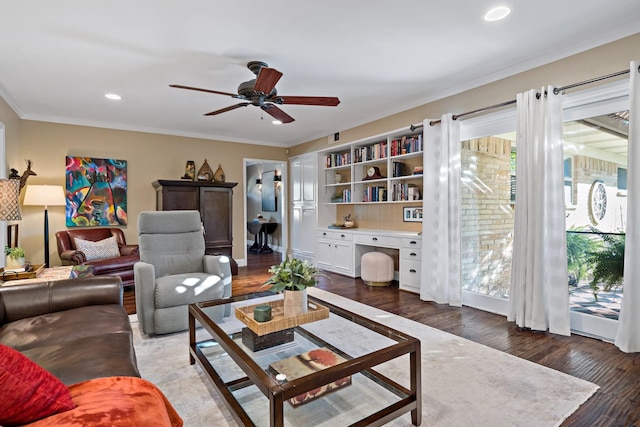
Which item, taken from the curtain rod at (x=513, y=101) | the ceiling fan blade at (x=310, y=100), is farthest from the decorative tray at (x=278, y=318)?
the curtain rod at (x=513, y=101)

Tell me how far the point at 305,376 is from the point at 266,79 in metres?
2.32

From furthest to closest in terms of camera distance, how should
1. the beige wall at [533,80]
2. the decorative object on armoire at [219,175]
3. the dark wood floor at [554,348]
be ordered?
the decorative object on armoire at [219,175] < the beige wall at [533,80] < the dark wood floor at [554,348]

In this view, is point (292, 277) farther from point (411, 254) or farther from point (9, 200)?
point (411, 254)

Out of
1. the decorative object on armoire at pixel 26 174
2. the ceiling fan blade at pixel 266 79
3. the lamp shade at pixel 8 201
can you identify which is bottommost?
the lamp shade at pixel 8 201

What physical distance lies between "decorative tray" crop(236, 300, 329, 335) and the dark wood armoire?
3.36 m

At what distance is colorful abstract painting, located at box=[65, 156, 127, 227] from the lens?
5113 millimetres

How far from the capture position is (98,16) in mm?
2445

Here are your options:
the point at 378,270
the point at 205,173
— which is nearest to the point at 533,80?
the point at 378,270

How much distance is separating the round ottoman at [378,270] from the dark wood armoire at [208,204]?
2.19m

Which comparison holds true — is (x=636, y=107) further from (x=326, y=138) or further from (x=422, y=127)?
(x=326, y=138)

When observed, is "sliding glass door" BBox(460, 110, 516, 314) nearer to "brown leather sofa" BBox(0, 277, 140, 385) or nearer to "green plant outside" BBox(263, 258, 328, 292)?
"green plant outside" BBox(263, 258, 328, 292)

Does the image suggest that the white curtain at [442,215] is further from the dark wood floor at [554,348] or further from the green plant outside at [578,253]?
the green plant outside at [578,253]

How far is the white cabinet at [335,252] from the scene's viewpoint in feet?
17.3

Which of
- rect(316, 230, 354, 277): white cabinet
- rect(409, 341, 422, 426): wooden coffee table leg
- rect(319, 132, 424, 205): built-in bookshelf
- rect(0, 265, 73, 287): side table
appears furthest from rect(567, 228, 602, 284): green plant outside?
rect(0, 265, 73, 287): side table
